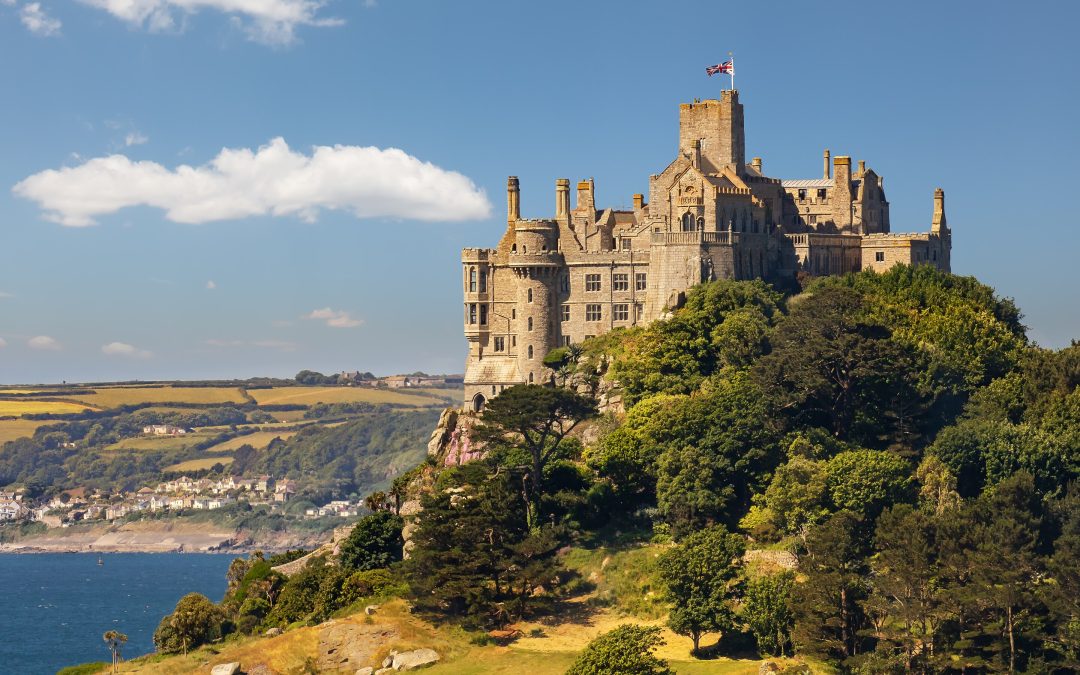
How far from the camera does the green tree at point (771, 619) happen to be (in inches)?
2891

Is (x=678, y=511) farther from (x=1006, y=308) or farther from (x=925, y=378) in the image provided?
(x=1006, y=308)

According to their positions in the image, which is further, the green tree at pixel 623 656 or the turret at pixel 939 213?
the turret at pixel 939 213

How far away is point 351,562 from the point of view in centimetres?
9300

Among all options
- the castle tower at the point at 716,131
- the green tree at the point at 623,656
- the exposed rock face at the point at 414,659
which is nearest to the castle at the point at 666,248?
the castle tower at the point at 716,131

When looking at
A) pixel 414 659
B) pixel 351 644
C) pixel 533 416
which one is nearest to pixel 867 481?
pixel 533 416

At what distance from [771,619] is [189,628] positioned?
37956 millimetres

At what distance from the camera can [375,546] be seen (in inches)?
3674

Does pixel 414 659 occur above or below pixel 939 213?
below

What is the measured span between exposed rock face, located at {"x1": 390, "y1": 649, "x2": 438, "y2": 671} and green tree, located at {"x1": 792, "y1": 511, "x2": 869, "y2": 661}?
1991 cm

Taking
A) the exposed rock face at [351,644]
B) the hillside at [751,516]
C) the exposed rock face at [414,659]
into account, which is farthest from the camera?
the exposed rock face at [351,644]

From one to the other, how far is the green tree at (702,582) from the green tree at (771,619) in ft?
3.84

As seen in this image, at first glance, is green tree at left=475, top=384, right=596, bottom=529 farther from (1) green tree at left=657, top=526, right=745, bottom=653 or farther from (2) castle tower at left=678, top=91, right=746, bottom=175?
(2) castle tower at left=678, top=91, right=746, bottom=175

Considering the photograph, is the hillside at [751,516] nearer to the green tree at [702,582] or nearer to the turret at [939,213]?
the green tree at [702,582]

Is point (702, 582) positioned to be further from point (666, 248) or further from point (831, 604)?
point (666, 248)
